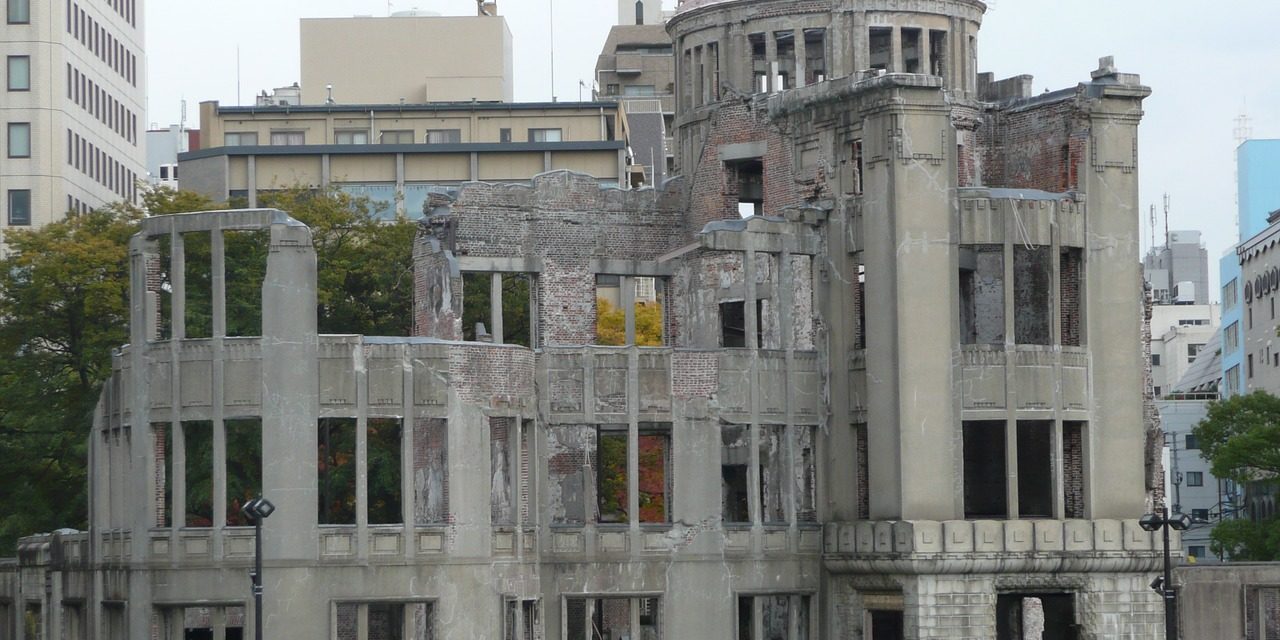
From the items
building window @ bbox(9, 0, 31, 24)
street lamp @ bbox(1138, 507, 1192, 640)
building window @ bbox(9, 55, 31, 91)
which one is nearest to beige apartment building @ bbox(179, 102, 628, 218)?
building window @ bbox(9, 55, 31, 91)

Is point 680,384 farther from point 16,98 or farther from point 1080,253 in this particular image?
point 16,98

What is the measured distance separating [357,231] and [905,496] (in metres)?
28.8

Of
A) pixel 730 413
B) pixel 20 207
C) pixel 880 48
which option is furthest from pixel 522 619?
pixel 20 207

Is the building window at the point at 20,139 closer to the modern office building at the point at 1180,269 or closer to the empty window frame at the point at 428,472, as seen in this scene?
the empty window frame at the point at 428,472

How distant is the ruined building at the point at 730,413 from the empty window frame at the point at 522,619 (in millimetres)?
86

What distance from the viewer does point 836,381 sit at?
197ft

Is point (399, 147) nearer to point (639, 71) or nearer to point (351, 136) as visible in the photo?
point (351, 136)

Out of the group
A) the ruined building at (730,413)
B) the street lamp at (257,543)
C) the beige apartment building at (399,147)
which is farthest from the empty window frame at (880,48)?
the beige apartment building at (399,147)

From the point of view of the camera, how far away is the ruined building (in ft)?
176

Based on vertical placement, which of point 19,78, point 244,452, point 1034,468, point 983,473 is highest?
point 19,78

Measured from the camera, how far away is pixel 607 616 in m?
63.2

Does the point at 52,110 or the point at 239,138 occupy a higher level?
the point at 52,110

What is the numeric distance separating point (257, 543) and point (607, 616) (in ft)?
54.5

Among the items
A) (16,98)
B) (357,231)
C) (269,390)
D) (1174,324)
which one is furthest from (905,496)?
(1174,324)
